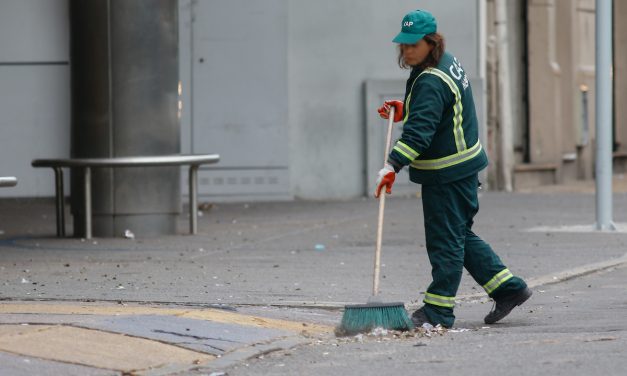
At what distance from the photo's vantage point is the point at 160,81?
1506 centimetres

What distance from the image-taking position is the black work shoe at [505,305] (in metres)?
8.70

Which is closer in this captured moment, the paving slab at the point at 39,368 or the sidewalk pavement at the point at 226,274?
the paving slab at the point at 39,368

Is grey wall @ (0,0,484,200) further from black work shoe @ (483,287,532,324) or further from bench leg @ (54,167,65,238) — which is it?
black work shoe @ (483,287,532,324)

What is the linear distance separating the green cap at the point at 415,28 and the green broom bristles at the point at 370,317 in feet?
4.56

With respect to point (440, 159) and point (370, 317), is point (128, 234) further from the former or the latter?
point (370, 317)

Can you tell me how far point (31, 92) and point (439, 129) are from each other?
1201 centimetres

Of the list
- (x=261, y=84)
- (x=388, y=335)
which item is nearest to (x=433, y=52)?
(x=388, y=335)

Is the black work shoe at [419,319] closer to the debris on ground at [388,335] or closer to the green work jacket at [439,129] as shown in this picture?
the debris on ground at [388,335]

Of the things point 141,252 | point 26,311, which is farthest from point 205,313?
point 141,252

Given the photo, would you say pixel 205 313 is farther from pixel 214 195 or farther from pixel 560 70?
pixel 560 70

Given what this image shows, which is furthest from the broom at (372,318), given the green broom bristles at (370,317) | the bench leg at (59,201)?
the bench leg at (59,201)

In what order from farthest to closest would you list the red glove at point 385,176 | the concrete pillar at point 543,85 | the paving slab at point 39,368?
the concrete pillar at point 543,85
the red glove at point 385,176
the paving slab at point 39,368

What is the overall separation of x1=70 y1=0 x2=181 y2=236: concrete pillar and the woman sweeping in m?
6.55

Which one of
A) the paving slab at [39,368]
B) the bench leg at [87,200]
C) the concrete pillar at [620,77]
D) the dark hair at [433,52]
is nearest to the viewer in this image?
the paving slab at [39,368]
